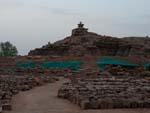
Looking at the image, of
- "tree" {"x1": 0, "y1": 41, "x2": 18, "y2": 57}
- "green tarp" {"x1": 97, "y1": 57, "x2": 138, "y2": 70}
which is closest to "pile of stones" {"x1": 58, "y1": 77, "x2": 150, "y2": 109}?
"green tarp" {"x1": 97, "y1": 57, "x2": 138, "y2": 70}

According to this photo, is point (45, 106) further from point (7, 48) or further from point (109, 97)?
point (7, 48)

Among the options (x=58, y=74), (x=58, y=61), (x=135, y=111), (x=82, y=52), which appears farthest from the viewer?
(x=82, y=52)

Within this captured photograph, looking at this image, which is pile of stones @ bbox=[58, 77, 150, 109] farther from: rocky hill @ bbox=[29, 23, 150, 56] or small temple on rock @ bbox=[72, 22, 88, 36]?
small temple on rock @ bbox=[72, 22, 88, 36]

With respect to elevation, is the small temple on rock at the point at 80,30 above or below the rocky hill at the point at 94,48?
above

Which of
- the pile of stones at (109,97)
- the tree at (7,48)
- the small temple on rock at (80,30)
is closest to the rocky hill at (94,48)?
the small temple on rock at (80,30)

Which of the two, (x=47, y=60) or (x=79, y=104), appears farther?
(x=47, y=60)

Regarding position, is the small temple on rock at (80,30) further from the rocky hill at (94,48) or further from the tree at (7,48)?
the tree at (7,48)

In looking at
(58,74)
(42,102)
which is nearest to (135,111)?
(42,102)

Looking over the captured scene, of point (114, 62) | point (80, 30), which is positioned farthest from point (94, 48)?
point (114, 62)

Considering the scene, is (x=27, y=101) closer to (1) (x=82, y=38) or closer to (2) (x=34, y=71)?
(2) (x=34, y=71)

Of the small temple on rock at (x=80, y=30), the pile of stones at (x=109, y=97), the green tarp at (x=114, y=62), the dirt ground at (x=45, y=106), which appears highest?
the small temple on rock at (x=80, y=30)

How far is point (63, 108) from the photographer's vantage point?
55.2 ft

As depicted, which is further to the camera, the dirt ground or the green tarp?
the green tarp

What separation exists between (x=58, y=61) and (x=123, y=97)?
25.8m
